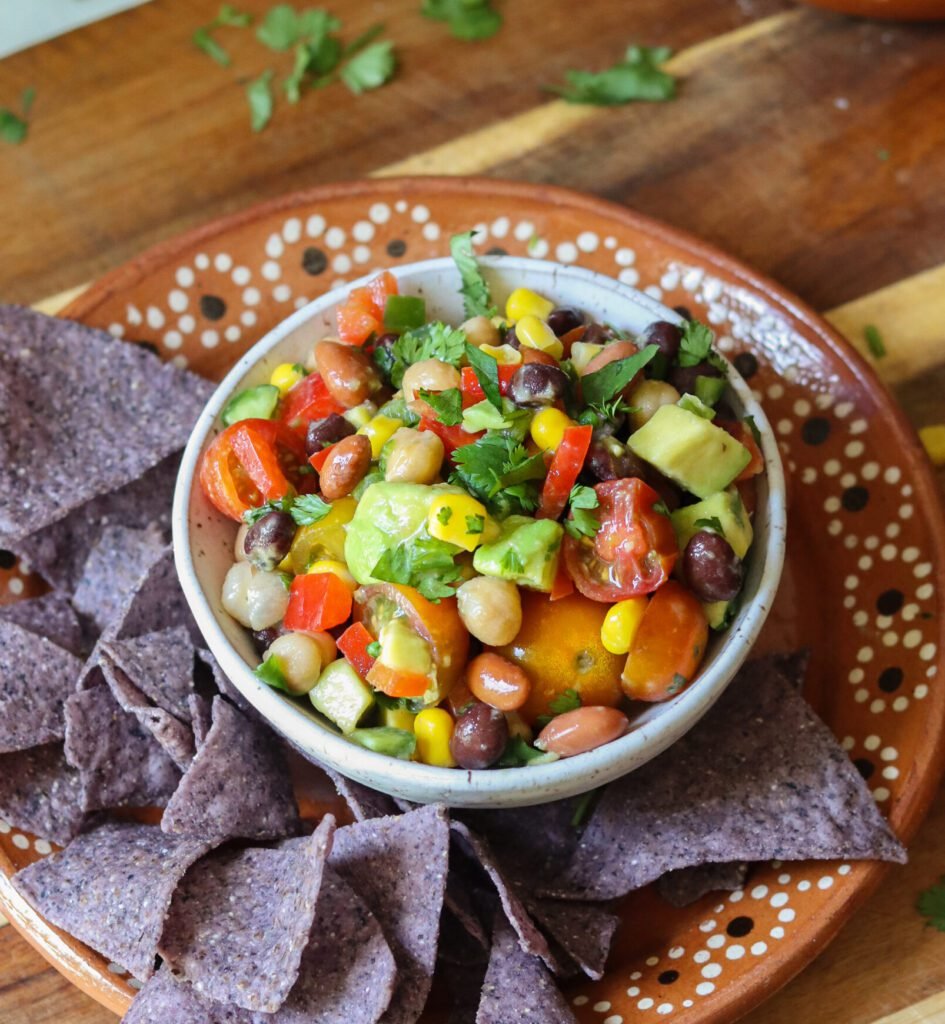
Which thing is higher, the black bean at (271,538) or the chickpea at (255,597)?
the black bean at (271,538)

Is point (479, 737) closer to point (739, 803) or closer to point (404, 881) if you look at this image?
point (404, 881)

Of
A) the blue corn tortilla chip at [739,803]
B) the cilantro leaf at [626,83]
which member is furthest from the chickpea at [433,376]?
the cilantro leaf at [626,83]

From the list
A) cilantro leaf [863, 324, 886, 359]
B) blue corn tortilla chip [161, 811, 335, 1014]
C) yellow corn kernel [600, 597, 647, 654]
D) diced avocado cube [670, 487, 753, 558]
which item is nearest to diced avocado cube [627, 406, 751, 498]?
diced avocado cube [670, 487, 753, 558]

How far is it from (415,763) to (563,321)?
0.97 m

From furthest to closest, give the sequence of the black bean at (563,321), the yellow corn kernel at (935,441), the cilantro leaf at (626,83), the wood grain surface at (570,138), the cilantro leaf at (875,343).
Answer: the cilantro leaf at (626,83) → the wood grain surface at (570,138) → the cilantro leaf at (875,343) → the yellow corn kernel at (935,441) → the black bean at (563,321)

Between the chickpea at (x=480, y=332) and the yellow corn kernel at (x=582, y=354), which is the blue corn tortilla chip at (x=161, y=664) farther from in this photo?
the yellow corn kernel at (x=582, y=354)

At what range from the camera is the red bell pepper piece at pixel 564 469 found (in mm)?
2189

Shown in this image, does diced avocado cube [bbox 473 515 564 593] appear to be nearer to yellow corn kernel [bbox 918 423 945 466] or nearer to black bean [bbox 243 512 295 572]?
black bean [bbox 243 512 295 572]

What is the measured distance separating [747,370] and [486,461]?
1022 mm

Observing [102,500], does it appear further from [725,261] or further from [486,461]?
[725,261]

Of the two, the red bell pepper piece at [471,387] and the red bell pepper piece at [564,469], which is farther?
the red bell pepper piece at [471,387]

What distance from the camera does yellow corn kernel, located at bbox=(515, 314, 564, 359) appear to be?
7.80 ft

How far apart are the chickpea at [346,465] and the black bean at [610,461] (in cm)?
42

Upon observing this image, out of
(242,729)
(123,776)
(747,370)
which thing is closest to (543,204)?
(747,370)
